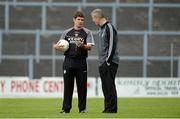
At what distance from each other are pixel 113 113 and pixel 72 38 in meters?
1.46

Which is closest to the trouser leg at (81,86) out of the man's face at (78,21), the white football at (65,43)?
the white football at (65,43)

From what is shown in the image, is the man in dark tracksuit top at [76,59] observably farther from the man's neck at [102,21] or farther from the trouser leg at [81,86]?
the man's neck at [102,21]

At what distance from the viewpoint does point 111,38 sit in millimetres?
10812

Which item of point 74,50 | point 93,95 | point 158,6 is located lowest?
point 93,95

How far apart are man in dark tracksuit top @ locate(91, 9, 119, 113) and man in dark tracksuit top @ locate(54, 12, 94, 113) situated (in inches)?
9.0

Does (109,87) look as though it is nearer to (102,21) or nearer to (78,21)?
(102,21)

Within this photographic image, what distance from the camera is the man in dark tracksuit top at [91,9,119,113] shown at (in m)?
10.8

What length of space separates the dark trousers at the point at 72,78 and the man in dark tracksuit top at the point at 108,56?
35 centimetres

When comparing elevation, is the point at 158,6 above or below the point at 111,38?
above

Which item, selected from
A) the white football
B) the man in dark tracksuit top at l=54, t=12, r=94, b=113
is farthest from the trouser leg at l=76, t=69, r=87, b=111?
the white football

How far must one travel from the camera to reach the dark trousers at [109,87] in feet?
35.7

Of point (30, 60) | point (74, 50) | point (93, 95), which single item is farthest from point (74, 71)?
point (30, 60)

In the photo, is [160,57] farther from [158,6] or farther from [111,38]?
[111,38]

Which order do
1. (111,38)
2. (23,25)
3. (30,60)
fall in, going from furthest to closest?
(23,25) < (30,60) < (111,38)
